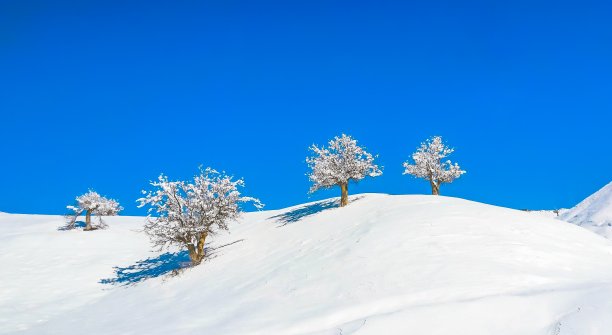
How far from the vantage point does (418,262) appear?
15.8 m

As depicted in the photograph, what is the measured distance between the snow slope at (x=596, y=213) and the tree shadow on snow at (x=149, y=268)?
4292cm

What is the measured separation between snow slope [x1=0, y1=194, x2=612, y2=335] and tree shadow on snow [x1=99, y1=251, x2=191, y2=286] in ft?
0.54

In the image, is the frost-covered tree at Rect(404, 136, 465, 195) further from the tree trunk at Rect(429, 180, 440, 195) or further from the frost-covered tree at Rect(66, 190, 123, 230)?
the frost-covered tree at Rect(66, 190, 123, 230)

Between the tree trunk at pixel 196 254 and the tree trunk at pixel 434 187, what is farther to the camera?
the tree trunk at pixel 434 187

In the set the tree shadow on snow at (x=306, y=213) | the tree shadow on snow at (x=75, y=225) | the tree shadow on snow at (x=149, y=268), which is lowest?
the tree shadow on snow at (x=149, y=268)

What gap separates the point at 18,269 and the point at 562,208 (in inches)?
2751

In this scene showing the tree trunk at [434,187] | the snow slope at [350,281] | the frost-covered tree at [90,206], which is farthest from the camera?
the tree trunk at [434,187]

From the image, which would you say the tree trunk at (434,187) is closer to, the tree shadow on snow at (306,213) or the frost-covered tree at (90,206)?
the tree shadow on snow at (306,213)

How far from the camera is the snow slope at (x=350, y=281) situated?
10773 millimetres

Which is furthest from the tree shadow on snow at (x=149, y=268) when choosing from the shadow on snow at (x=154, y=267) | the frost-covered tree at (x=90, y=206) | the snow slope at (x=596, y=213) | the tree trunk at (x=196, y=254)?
the snow slope at (x=596, y=213)

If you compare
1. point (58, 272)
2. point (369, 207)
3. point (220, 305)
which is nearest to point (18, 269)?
point (58, 272)

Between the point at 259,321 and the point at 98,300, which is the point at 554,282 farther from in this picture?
the point at 98,300

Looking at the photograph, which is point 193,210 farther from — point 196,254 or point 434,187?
point 434,187

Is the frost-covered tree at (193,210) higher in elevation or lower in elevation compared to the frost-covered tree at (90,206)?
lower
